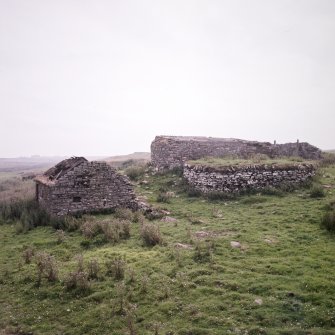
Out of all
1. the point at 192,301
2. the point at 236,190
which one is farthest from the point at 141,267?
the point at 236,190

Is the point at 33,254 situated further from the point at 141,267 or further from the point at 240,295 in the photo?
the point at 240,295

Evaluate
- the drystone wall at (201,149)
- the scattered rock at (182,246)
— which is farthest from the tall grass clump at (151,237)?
the drystone wall at (201,149)

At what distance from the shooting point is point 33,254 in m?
12.2

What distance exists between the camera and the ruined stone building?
52.7ft

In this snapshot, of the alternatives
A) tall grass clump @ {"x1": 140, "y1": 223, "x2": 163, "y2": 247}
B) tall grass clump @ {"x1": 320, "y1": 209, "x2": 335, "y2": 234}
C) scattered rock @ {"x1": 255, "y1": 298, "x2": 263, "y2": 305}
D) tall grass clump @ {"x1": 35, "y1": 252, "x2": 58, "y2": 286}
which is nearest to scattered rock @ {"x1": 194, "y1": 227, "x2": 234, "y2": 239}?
tall grass clump @ {"x1": 140, "y1": 223, "x2": 163, "y2": 247}

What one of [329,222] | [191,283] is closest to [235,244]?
[191,283]

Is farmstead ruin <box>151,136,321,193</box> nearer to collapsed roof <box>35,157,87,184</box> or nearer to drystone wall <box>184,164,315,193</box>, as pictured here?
drystone wall <box>184,164,315,193</box>

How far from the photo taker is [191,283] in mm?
9273

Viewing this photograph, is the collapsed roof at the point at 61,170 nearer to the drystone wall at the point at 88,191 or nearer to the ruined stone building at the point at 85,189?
the ruined stone building at the point at 85,189

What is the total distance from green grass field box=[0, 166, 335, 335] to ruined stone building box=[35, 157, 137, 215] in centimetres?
213

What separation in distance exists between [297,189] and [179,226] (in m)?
7.11

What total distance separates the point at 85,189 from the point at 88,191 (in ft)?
0.55

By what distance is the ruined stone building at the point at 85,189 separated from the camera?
52.7 feet

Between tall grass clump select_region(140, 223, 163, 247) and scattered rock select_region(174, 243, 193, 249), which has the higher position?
tall grass clump select_region(140, 223, 163, 247)
